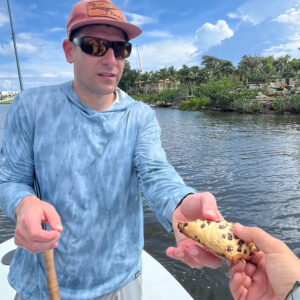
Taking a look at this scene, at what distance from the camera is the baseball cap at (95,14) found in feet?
6.47

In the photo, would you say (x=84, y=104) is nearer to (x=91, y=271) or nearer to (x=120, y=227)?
(x=120, y=227)

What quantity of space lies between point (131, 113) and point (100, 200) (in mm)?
669

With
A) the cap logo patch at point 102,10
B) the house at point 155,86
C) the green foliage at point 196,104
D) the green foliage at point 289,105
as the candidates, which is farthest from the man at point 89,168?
the house at point 155,86

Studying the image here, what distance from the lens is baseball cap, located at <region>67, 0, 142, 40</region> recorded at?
6.47ft

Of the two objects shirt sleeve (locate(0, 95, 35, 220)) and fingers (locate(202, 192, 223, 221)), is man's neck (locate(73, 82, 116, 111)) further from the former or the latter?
fingers (locate(202, 192, 223, 221))

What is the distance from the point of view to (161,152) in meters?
2.17

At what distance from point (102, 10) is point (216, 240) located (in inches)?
65.8

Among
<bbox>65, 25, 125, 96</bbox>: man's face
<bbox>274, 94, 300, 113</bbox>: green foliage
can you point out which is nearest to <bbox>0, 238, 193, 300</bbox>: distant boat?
<bbox>65, 25, 125, 96</bbox>: man's face

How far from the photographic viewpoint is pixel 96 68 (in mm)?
2109

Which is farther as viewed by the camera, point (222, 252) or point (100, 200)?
point (100, 200)

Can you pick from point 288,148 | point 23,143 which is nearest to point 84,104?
point 23,143

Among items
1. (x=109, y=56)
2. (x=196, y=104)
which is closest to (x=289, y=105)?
(x=196, y=104)

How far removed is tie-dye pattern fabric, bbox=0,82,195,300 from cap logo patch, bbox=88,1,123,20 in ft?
1.84

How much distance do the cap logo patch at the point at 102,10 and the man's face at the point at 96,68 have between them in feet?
0.40
